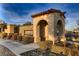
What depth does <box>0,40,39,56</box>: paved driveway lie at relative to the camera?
2246 millimetres


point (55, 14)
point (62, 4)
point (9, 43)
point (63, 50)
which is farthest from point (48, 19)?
point (9, 43)

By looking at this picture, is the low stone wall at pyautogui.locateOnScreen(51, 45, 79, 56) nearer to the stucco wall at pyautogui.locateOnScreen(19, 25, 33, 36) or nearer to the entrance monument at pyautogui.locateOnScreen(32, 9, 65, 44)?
the entrance monument at pyautogui.locateOnScreen(32, 9, 65, 44)

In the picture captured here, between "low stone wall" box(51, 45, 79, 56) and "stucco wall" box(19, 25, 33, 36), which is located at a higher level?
"stucco wall" box(19, 25, 33, 36)

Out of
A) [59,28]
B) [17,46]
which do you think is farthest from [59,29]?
[17,46]

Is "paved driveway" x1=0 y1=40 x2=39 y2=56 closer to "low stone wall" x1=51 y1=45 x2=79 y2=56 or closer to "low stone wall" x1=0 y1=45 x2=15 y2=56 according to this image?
"low stone wall" x1=0 y1=45 x2=15 y2=56

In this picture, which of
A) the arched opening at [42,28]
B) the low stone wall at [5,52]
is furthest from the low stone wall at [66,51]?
the low stone wall at [5,52]

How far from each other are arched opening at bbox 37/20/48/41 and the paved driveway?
0.15m

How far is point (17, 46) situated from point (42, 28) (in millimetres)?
445

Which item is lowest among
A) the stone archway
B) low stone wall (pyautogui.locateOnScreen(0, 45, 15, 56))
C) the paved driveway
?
low stone wall (pyautogui.locateOnScreen(0, 45, 15, 56))

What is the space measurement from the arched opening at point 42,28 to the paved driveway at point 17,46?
153 millimetres

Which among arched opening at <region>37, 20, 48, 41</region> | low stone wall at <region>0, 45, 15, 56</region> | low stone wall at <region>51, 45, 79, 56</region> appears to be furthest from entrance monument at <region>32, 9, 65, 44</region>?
low stone wall at <region>0, 45, 15, 56</region>

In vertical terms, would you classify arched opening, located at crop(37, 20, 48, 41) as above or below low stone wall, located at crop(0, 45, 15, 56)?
above

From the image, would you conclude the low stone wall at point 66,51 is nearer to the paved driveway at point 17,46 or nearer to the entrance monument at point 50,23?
the entrance monument at point 50,23

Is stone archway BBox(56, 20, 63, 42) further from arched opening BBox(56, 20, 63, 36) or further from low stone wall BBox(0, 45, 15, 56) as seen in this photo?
low stone wall BBox(0, 45, 15, 56)
